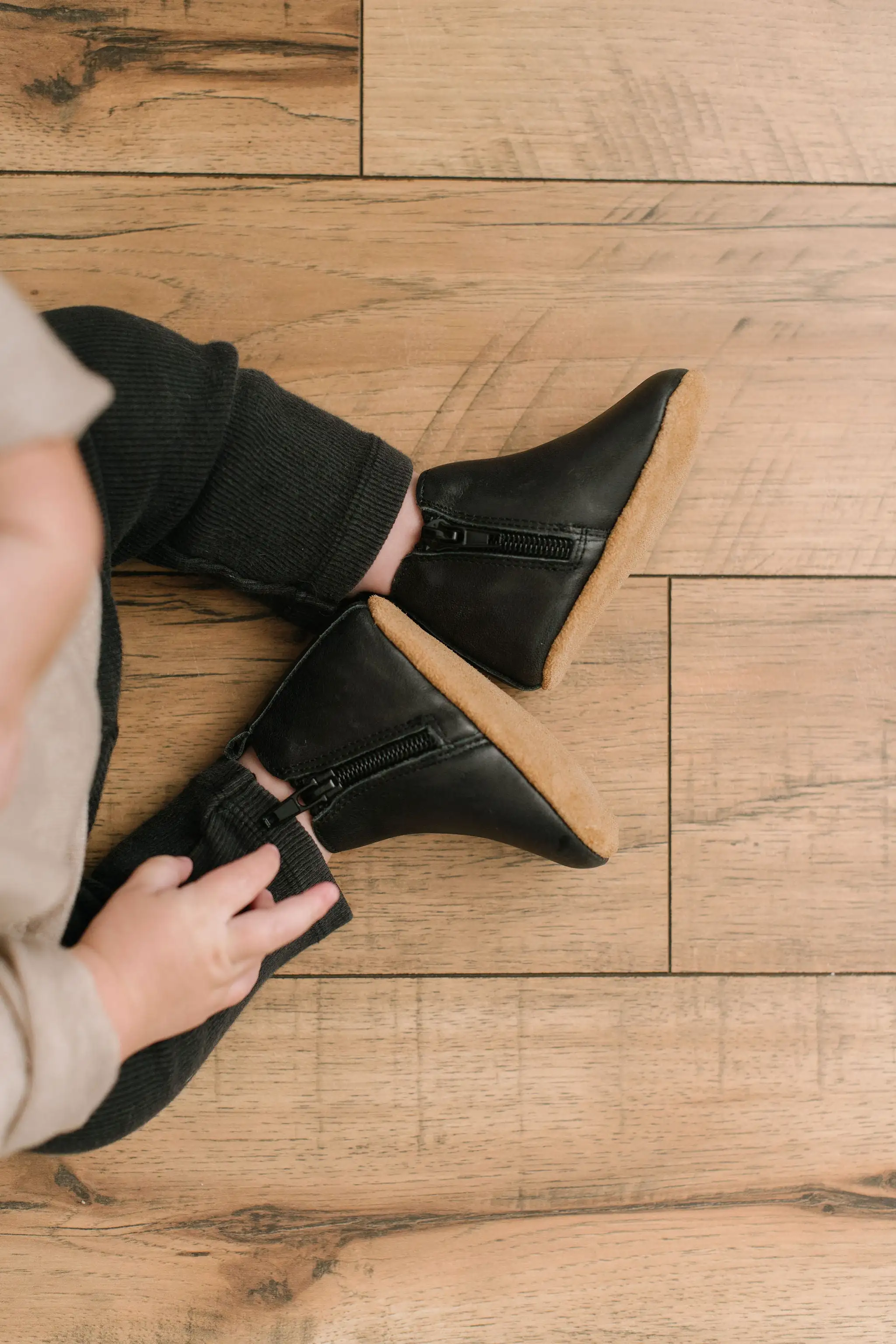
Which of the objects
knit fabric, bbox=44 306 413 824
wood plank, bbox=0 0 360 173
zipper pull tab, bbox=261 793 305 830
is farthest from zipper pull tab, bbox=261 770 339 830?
wood plank, bbox=0 0 360 173

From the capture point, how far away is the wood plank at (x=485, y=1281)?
2.17 feet

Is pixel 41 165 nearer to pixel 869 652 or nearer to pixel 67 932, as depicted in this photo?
pixel 67 932

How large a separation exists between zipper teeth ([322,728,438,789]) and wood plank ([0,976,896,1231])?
0.51 ft

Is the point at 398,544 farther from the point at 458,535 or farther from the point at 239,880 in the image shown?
the point at 239,880

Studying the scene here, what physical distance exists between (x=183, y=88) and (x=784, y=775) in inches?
25.0

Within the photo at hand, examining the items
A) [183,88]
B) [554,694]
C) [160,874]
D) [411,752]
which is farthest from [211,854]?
[183,88]

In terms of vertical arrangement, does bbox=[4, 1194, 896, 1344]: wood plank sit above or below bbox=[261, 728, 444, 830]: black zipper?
below

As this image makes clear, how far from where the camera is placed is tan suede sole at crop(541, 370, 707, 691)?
0.61 m

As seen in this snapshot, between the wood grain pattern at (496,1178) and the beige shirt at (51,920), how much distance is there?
19cm

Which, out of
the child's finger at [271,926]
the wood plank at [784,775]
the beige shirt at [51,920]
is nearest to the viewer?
the beige shirt at [51,920]

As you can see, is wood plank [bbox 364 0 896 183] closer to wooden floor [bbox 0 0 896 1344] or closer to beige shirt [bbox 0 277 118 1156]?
wooden floor [bbox 0 0 896 1344]

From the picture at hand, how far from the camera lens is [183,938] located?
552 mm

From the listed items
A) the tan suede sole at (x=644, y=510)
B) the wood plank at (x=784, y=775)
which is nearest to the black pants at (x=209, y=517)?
the tan suede sole at (x=644, y=510)

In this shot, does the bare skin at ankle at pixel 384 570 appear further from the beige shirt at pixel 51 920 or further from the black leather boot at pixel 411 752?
the beige shirt at pixel 51 920
